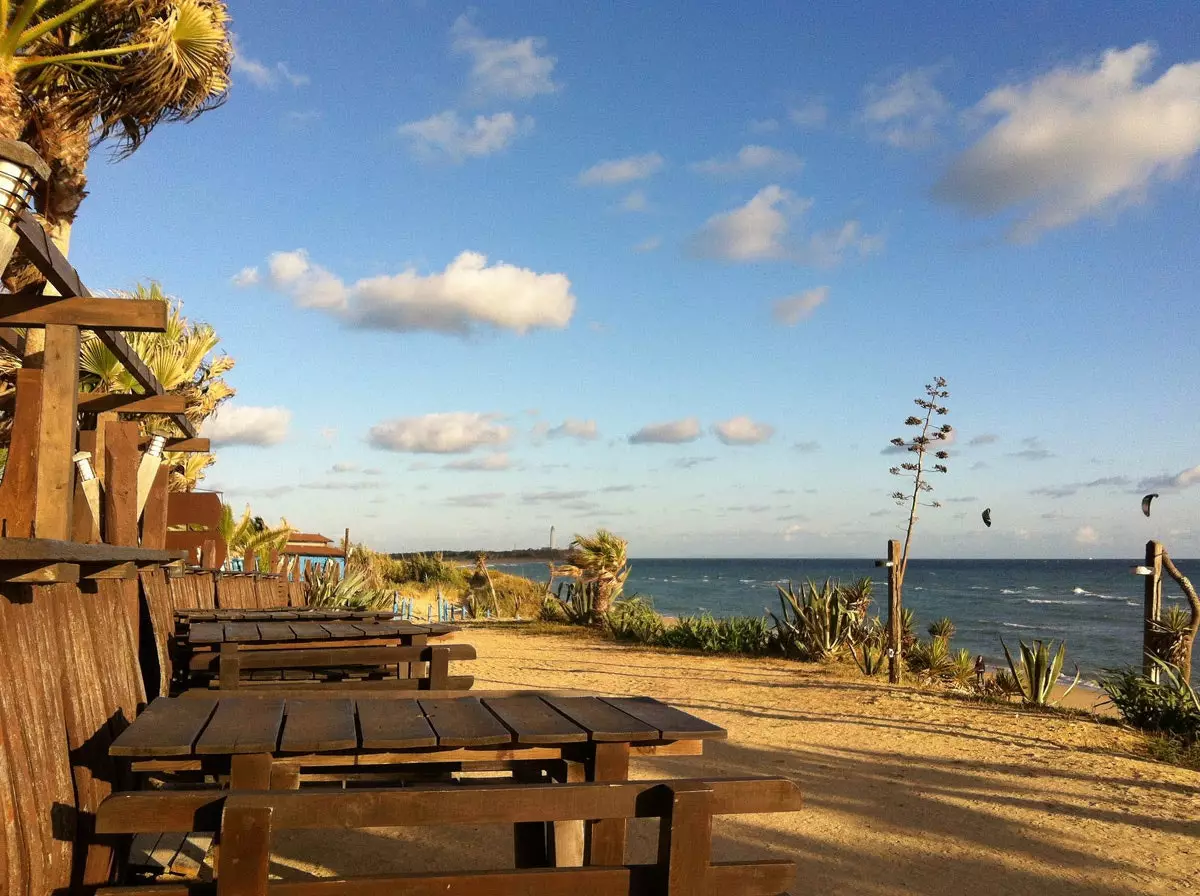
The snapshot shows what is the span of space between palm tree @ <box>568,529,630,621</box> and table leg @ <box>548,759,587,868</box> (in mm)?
16429

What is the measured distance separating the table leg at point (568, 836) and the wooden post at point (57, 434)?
2040mm

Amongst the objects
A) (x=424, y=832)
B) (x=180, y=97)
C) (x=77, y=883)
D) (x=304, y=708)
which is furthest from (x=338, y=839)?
(x=180, y=97)

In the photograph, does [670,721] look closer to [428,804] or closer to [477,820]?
[477,820]

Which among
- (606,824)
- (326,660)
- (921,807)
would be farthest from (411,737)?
(921,807)

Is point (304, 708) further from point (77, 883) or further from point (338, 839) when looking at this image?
point (338, 839)

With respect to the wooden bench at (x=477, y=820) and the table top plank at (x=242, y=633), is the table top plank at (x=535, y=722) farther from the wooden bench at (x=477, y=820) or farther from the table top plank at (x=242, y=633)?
the table top plank at (x=242, y=633)

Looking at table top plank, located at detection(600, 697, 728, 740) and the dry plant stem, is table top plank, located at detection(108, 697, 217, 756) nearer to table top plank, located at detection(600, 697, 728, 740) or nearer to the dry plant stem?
table top plank, located at detection(600, 697, 728, 740)

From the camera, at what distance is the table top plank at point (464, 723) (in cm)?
292

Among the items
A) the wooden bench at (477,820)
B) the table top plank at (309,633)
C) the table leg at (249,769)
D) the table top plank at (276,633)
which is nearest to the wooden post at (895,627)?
the table top plank at (309,633)

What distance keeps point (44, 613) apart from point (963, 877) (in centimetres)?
439

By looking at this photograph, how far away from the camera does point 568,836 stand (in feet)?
10.9

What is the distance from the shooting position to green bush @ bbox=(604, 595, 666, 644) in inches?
650

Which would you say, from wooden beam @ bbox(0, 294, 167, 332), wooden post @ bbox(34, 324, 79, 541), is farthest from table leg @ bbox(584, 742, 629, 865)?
wooden beam @ bbox(0, 294, 167, 332)

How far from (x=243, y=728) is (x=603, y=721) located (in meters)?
1.15
